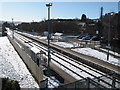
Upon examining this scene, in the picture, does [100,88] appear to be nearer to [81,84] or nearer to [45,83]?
[81,84]

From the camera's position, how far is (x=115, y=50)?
2325 centimetres

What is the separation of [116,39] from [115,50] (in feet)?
23.3

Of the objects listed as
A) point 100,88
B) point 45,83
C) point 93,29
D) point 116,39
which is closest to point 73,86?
point 100,88

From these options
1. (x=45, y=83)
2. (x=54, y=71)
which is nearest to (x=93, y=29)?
(x=54, y=71)

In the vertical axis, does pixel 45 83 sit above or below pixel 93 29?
below

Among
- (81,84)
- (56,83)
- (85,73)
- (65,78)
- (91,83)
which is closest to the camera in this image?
(91,83)

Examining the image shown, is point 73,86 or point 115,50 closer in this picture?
point 73,86

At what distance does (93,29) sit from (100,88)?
54863mm

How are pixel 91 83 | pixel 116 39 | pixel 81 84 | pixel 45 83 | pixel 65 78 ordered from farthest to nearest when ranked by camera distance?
pixel 116 39 → pixel 65 78 → pixel 45 83 → pixel 81 84 → pixel 91 83

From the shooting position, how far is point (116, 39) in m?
29.6

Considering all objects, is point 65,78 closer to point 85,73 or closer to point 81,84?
point 85,73

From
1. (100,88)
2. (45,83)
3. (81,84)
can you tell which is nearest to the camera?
(100,88)

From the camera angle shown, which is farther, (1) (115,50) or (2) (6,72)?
(1) (115,50)

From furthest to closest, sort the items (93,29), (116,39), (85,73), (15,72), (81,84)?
(93,29) → (116,39) → (15,72) → (85,73) → (81,84)
